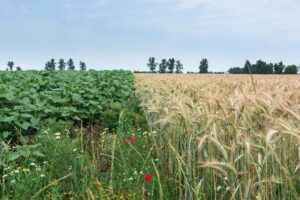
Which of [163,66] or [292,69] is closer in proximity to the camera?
[292,69]

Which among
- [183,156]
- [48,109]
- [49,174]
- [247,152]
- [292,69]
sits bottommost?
[49,174]

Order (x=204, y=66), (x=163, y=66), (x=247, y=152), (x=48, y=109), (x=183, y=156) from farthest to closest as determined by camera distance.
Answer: (x=163, y=66)
(x=204, y=66)
(x=48, y=109)
(x=183, y=156)
(x=247, y=152)

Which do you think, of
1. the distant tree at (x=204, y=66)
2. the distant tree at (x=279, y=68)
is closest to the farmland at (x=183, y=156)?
the distant tree at (x=279, y=68)

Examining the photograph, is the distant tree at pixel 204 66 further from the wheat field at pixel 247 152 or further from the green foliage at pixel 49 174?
the wheat field at pixel 247 152

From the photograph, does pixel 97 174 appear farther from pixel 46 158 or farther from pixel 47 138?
pixel 47 138

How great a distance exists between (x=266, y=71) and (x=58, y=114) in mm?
62582

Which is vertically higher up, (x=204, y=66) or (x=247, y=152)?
(x=247, y=152)

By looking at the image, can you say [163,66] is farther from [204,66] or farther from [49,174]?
[49,174]

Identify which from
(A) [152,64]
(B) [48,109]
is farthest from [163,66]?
(B) [48,109]

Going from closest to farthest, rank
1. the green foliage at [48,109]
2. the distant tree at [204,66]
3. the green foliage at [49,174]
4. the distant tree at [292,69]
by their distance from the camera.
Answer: the green foliage at [49,174] → the green foliage at [48,109] → the distant tree at [292,69] → the distant tree at [204,66]

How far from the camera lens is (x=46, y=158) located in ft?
19.2

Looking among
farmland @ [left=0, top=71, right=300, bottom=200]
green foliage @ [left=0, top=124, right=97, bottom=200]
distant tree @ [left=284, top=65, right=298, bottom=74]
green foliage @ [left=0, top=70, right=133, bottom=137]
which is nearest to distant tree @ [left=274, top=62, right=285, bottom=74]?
distant tree @ [left=284, top=65, right=298, bottom=74]

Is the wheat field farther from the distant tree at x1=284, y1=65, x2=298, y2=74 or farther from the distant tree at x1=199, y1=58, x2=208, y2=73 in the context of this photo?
the distant tree at x1=199, y1=58, x2=208, y2=73

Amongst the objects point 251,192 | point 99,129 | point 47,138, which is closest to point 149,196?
point 251,192
